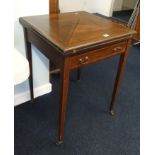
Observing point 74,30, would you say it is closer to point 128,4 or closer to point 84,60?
point 84,60

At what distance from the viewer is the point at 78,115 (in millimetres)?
1629

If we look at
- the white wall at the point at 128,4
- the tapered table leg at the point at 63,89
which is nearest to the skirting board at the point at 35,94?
the tapered table leg at the point at 63,89

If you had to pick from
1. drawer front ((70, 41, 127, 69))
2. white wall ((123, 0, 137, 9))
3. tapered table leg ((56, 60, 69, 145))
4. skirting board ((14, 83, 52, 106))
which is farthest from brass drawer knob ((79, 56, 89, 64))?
white wall ((123, 0, 137, 9))

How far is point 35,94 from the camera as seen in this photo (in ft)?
5.75

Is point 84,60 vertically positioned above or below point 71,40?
below

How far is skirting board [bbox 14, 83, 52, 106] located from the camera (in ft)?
5.44

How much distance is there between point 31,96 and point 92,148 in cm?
65

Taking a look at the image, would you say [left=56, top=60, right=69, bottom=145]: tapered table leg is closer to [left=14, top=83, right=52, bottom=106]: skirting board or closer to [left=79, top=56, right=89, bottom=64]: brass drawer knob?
[left=79, top=56, right=89, bottom=64]: brass drawer knob

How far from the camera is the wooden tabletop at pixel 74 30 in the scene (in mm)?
1077

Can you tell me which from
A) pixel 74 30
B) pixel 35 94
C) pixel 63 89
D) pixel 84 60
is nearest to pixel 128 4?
pixel 35 94

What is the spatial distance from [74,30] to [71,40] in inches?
6.2

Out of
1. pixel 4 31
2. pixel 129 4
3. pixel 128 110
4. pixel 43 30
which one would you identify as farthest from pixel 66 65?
pixel 129 4

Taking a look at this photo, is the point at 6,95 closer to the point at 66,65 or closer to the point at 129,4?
the point at 66,65
